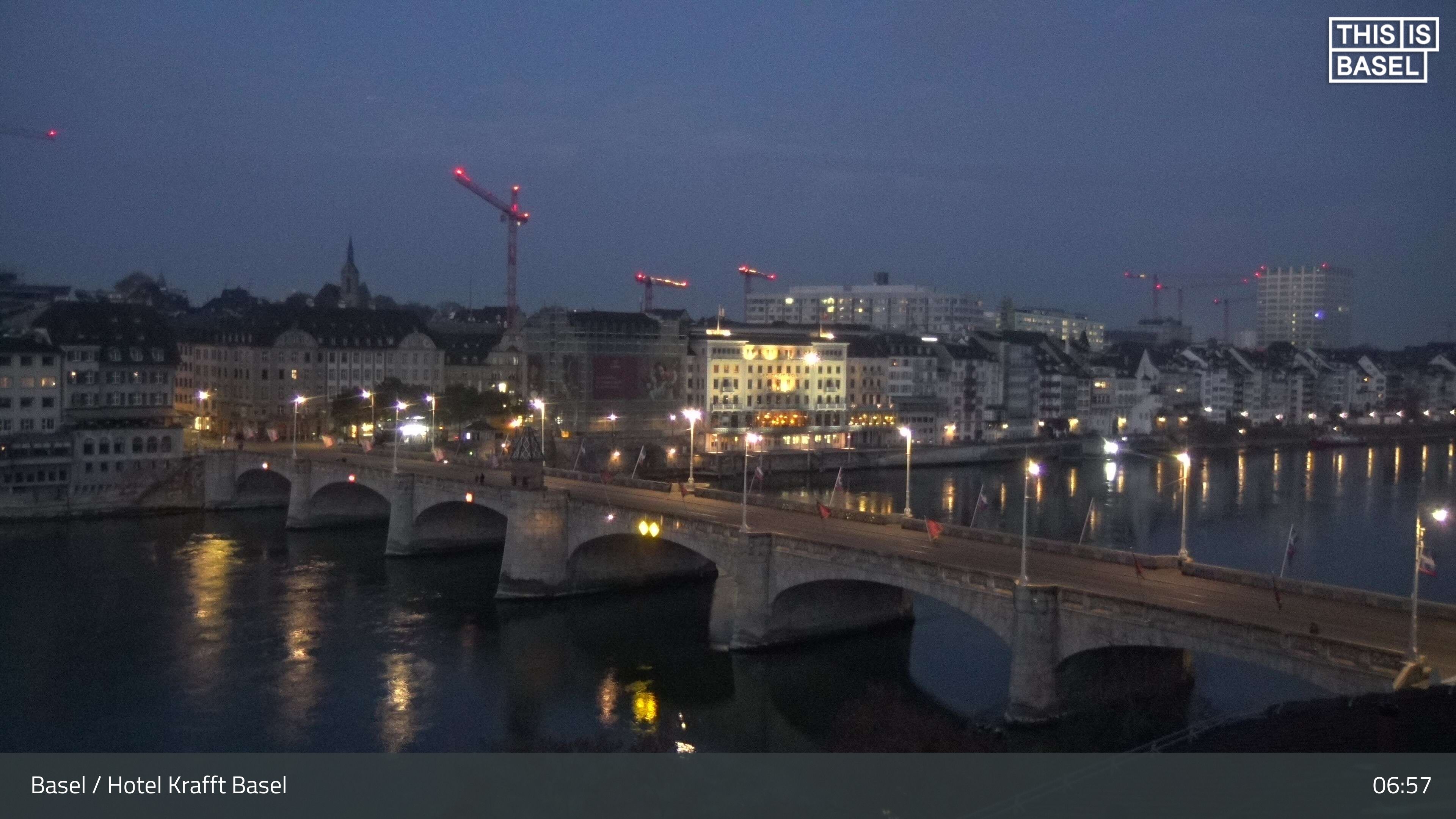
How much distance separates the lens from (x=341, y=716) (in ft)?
106

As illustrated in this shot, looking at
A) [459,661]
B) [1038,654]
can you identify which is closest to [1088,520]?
[1038,654]

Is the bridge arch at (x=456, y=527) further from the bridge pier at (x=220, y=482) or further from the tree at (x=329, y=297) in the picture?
the tree at (x=329, y=297)

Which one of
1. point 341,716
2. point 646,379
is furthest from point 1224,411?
point 341,716

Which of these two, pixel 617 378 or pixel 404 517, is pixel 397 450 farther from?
pixel 617 378

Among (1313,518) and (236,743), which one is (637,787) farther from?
(1313,518)

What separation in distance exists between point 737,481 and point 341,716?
6013 centimetres

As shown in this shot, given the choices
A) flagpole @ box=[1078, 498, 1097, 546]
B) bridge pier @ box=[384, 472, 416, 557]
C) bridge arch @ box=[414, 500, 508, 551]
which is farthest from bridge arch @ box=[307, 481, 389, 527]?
flagpole @ box=[1078, 498, 1097, 546]

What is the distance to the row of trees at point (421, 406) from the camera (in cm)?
9069

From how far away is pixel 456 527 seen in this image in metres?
58.4

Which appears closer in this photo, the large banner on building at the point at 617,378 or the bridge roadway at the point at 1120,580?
the bridge roadway at the point at 1120,580

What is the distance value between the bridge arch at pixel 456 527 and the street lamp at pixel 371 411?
33082 mm

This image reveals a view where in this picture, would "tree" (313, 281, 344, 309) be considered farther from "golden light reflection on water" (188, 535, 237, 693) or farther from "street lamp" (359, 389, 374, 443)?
"golden light reflection on water" (188, 535, 237, 693)

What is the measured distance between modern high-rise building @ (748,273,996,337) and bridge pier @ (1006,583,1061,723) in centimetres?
15809

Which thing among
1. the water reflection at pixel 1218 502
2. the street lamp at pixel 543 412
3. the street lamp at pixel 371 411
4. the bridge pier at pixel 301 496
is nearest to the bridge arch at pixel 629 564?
the water reflection at pixel 1218 502
